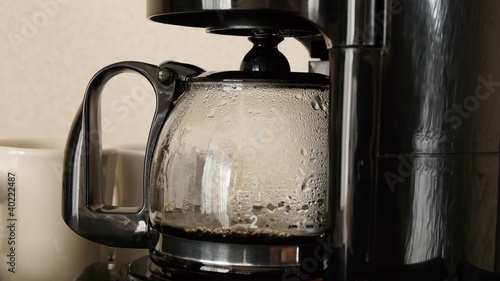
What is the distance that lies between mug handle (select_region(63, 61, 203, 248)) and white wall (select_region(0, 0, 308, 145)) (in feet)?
1.13

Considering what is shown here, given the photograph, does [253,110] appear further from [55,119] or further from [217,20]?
[55,119]

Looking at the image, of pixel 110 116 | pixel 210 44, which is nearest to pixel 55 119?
pixel 110 116

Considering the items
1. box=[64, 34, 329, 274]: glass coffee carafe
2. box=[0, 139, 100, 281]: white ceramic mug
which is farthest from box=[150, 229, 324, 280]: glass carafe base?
box=[0, 139, 100, 281]: white ceramic mug

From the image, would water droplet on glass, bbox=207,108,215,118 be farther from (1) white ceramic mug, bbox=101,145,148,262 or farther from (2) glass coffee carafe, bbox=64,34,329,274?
(1) white ceramic mug, bbox=101,145,148,262

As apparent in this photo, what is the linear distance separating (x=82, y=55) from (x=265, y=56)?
0.47 metres

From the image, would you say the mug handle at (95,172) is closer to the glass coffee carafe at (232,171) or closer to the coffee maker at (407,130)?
the glass coffee carafe at (232,171)

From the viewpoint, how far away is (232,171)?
2.00 feet

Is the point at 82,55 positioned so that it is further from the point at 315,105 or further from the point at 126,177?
the point at 315,105

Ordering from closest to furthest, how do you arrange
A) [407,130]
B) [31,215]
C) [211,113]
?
[407,130], [211,113], [31,215]

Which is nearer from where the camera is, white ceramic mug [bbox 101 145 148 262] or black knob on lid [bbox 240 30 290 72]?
black knob on lid [bbox 240 30 290 72]

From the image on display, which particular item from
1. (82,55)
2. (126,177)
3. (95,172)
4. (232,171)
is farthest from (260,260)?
(82,55)

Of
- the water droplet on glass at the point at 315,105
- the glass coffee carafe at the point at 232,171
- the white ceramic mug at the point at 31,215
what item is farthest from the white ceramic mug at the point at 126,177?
the water droplet on glass at the point at 315,105

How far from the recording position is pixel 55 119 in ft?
3.50

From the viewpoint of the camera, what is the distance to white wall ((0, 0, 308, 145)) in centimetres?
103
